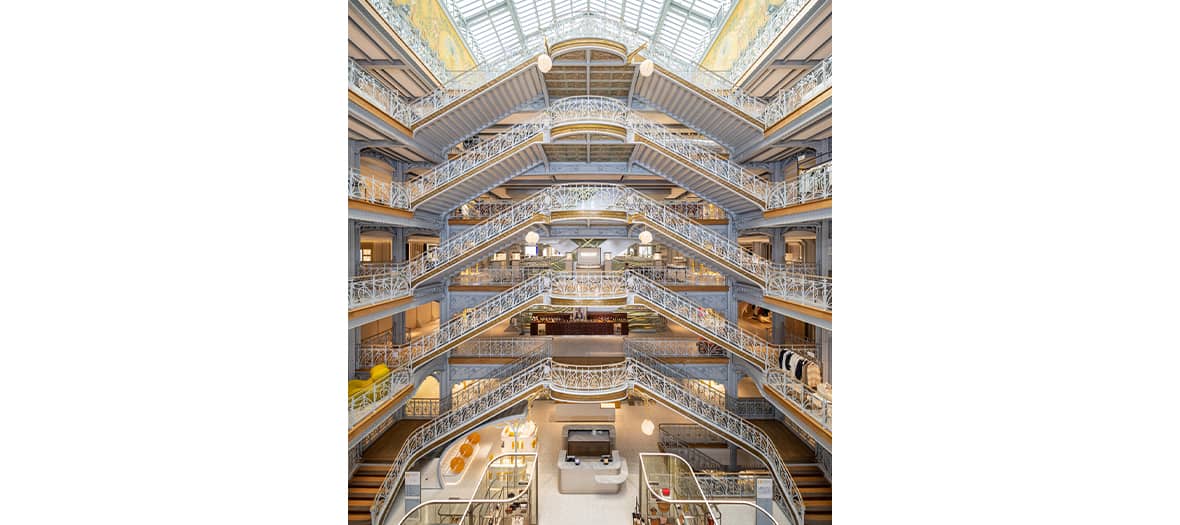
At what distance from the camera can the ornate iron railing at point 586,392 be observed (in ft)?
37.9

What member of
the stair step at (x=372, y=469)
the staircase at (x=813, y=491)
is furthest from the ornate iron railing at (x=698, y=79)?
the stair step at (x=372, y=469)

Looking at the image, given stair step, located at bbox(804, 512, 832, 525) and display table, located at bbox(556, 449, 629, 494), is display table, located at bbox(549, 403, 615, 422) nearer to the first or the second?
display table, located at bbox(556, 449, 629, 494)

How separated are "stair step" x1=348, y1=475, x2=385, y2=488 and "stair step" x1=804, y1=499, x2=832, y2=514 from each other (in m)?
11.4

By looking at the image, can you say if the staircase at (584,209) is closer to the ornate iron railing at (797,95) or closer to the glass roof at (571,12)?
the ornate iron railing at (797,95)

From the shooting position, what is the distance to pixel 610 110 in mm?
12109

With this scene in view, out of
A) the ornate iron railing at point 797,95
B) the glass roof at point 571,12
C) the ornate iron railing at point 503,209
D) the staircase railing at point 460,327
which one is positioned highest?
the glass roof at point 571,12

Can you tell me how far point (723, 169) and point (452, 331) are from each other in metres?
9.18

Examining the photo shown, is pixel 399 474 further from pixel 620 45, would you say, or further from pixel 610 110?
pixel 620 45

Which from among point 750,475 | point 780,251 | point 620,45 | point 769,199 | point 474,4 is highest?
point 474,4

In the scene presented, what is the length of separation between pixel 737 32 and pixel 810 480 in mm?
14140

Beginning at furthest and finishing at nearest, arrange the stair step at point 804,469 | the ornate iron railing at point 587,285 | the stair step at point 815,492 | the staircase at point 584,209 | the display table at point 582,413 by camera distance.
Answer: the display table at point 582,413 < the stair step at point 804,469 < the ornate iron railing at point 587,285 < the stair step at point 815,492 < the staircase at point 584,209

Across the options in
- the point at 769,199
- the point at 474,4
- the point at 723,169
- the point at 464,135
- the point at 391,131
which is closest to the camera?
the point at 391,131

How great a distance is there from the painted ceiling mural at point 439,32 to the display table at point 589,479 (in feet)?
45.3

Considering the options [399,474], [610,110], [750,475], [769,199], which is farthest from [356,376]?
[769,199]
